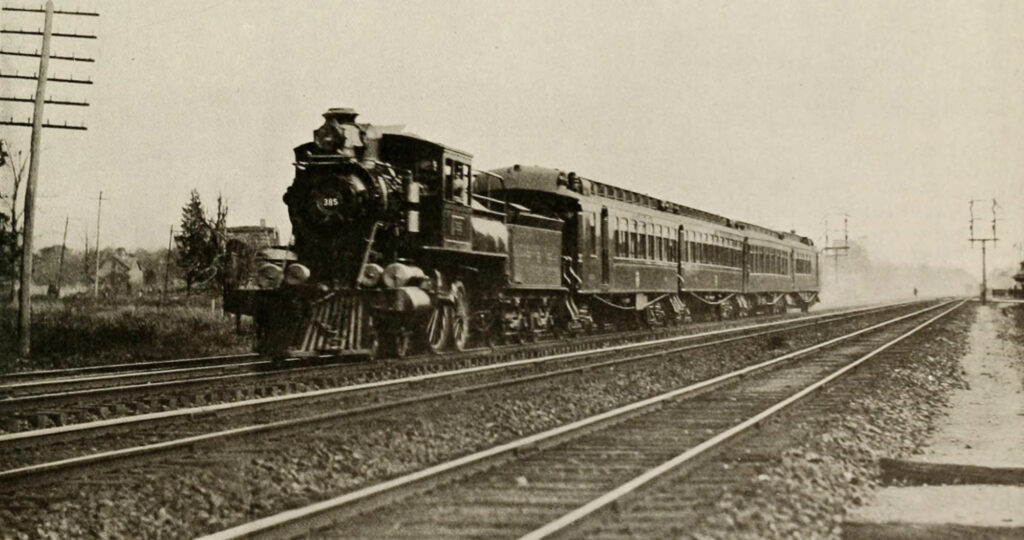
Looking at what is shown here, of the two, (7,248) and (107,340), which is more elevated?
(7,248)

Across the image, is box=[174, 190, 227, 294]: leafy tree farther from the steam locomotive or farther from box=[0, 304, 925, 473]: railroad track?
box=[0, 304, 925, 473]: railroad track

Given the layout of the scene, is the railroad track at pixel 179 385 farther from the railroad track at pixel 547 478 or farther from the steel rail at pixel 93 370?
→ the railroad track at pixel 547 478

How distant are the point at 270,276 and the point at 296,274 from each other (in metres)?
0.43

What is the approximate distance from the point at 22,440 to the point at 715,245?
81.0ft

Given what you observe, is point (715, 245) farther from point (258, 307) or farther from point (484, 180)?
point (258, 307)

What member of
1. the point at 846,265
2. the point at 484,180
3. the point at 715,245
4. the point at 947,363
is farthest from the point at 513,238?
the point at 846,265

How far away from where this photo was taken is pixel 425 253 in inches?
532

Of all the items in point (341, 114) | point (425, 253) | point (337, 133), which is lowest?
point (425, 253)

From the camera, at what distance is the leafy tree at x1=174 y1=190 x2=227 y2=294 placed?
3078cm

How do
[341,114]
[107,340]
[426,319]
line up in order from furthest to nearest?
[107,340], [426,319], [341,114]

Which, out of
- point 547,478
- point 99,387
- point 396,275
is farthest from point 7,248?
point 547,478

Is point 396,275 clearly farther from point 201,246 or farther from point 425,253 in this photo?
point 201,246

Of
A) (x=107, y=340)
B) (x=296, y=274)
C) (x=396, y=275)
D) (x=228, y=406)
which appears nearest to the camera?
(x=228, y=406)

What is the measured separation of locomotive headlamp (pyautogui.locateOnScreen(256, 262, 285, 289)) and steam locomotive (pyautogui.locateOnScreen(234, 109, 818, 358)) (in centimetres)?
1
